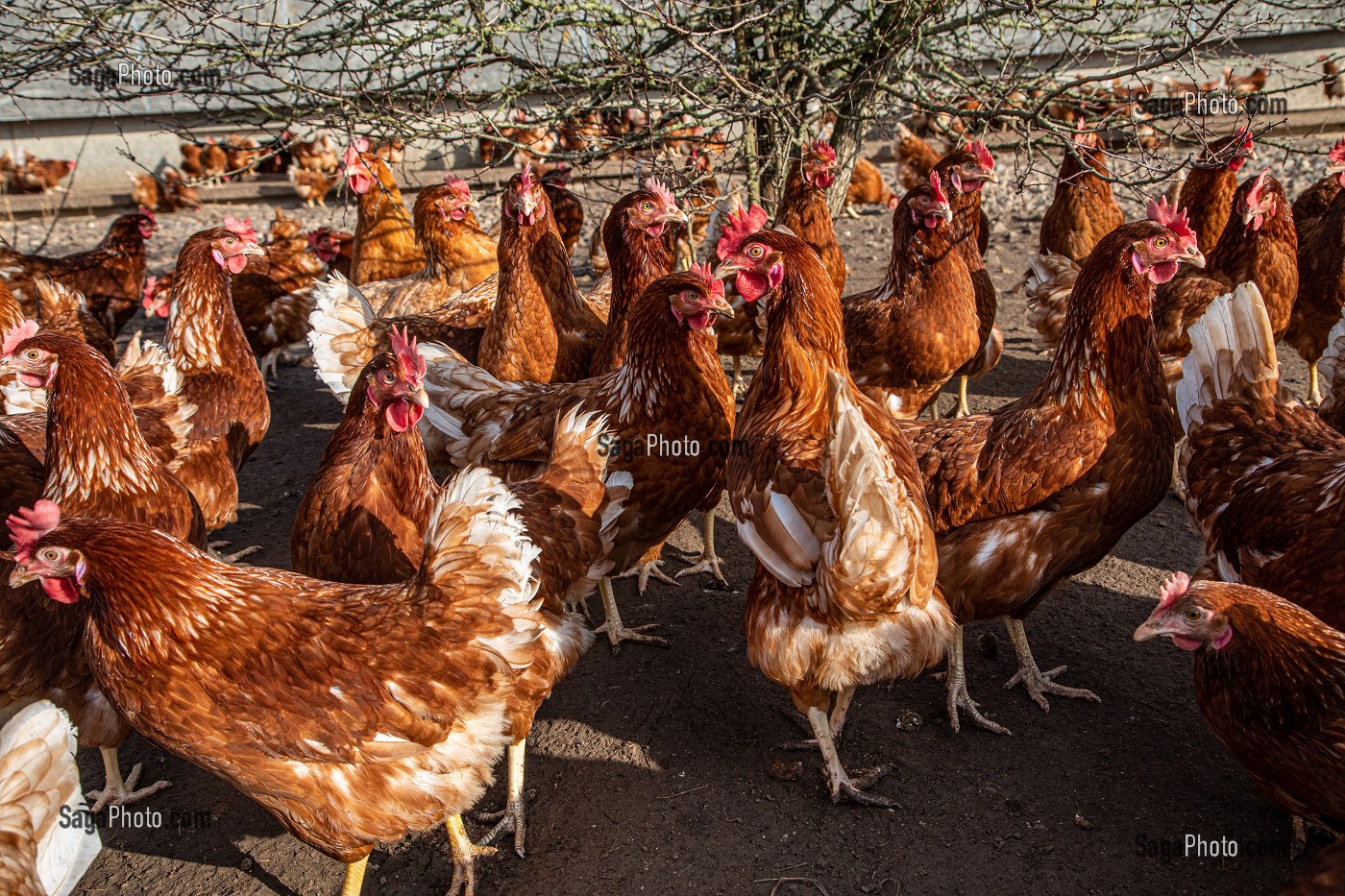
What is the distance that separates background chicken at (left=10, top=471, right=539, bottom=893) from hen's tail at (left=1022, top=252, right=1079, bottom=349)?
408 cm

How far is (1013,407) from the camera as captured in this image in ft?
12.5

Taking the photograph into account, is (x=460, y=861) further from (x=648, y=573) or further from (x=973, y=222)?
(x=973, y=222)

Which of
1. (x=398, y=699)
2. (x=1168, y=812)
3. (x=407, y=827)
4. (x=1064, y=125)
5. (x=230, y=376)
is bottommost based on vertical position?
(x=1168, y=812)

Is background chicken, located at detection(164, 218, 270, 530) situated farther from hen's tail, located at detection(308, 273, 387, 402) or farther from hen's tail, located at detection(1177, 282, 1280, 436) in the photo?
hen's tail, located at detection(1177, 282, 1280, 436)

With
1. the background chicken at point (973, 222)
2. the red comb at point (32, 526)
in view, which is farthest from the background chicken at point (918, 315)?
the red comb at point (32, 526)

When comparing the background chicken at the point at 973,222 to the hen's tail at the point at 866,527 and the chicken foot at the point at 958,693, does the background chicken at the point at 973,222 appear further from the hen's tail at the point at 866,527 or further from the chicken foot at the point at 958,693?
the hen's tail at the point at 866,527

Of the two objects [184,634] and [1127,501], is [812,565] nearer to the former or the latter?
[1127,501]

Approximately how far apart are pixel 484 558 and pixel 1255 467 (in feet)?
9.21

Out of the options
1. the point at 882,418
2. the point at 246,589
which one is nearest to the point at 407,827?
the point at 246,589

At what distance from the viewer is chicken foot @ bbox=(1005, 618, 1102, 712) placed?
12.4ft

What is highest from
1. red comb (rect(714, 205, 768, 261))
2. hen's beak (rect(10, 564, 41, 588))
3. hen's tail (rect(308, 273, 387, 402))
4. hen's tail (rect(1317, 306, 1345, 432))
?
red comb (rect(714, 205, 768, 261))

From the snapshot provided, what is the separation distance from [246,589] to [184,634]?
209 mm

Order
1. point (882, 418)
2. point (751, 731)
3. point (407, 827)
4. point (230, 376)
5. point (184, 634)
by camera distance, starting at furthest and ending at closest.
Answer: point (230, 376)
point (751, 731)
point (882, 418)
point (407, 827)
point (184, 634)

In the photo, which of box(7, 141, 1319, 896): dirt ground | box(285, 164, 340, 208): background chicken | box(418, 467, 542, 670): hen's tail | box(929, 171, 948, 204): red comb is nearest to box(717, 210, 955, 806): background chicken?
box(7, 141, 1319, 896): dirt ground
